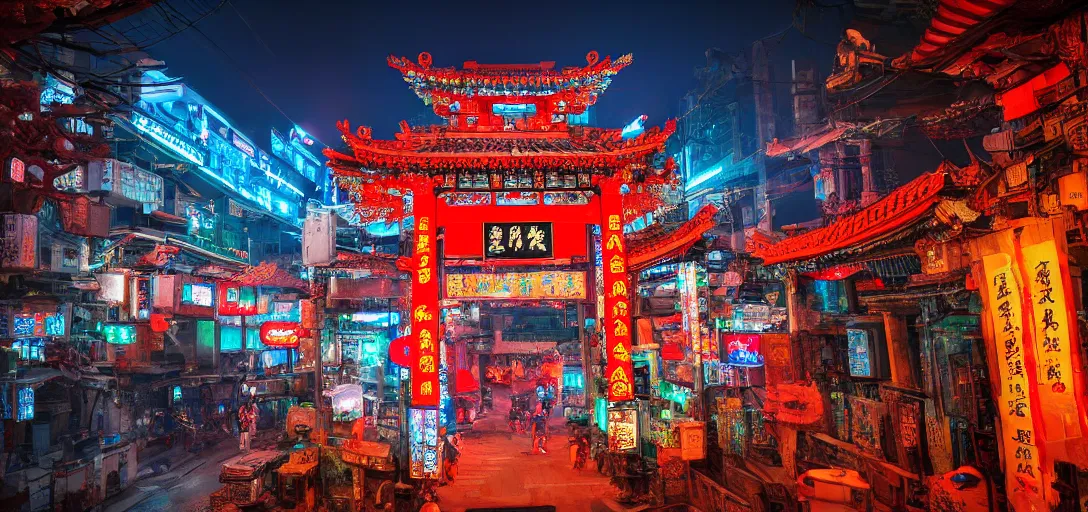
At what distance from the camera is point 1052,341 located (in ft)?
23.9

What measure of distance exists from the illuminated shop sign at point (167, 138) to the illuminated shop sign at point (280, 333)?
1197cm

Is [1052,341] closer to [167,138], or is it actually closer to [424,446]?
[424,446]

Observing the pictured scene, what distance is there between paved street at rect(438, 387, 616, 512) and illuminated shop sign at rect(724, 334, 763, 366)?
5683mm

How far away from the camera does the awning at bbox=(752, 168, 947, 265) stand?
9.55m

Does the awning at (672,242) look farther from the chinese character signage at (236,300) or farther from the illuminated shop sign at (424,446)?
the chinese character signage at (236,300)

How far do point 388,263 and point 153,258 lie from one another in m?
12.3

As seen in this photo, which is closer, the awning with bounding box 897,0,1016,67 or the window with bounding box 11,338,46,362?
the awning with bounding box 897,0,1016,67

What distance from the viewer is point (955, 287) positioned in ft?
35.6

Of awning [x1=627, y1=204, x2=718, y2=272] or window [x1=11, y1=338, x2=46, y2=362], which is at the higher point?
awning [x1=627, y1=204, x2=718, y2=272]

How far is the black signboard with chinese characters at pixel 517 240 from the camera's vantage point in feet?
47.9

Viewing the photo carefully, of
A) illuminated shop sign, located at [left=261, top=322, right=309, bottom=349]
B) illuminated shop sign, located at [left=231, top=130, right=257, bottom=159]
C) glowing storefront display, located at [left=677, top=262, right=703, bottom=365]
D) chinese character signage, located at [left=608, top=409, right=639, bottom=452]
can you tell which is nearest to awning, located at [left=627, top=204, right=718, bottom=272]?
glowing storefront display, located at [left=677, top=262, right=703, bottom=365]

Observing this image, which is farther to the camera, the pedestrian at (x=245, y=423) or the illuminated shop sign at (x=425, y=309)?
the pedestrian at (x=245, y=423)

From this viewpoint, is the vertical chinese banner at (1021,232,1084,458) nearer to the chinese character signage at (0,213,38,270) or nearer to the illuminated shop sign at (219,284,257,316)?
the chinese character signage at (0,213,38,270)

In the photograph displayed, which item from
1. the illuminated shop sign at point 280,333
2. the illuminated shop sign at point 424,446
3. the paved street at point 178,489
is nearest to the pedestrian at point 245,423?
the paved street at point 178,489
